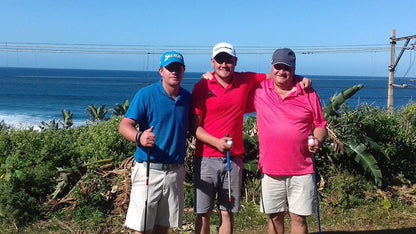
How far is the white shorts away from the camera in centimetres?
417

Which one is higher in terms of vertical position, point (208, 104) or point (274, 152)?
point (208, 104)

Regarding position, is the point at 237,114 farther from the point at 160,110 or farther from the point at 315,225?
the point at 315,225

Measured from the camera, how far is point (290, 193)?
425 centimetres

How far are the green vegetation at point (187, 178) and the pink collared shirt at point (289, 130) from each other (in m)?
2.00

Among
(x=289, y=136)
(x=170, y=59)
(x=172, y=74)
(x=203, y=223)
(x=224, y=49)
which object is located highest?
(x=224, y=49)

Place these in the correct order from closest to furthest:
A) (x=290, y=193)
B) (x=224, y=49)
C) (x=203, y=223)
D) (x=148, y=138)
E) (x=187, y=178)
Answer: (x=148, y=138), (x=224, y=49), (x=290, y=193), (x=203, y=223), (x=187, y=178)

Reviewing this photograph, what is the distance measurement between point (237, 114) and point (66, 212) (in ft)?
10.2

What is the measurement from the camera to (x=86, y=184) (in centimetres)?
622

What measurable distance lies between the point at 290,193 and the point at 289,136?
1.89 ft

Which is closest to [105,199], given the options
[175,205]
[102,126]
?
[102,126]

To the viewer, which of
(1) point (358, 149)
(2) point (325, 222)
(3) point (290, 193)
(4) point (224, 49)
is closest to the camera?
(4) point (224, 49)

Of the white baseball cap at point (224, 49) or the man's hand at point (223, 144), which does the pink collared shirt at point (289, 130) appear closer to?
the man's hand at point (223, 144)

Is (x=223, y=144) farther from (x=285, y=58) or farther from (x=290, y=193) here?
(x=285, y=58)

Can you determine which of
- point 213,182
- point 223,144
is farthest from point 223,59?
point 213,182
